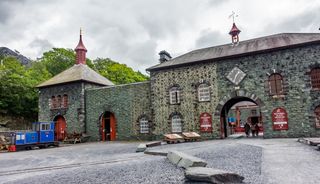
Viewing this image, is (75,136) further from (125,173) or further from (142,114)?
(125,173)

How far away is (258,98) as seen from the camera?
1819 centimetres

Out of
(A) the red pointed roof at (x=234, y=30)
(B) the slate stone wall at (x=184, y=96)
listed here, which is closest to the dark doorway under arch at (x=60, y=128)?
(B) the slate stone wall at (x=184, y=96)

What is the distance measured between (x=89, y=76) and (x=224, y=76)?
1440cm

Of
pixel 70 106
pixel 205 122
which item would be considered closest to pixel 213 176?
pixel 205 122

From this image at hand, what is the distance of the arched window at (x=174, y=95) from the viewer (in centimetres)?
2091

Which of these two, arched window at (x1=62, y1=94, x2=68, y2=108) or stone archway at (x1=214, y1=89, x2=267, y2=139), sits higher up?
arched window at (x1=62, y1=94, x2=68, y2=108)

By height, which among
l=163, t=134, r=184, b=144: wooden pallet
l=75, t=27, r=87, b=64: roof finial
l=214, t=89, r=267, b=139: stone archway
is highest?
l=75, t=27, r=87, b=64: roof finial

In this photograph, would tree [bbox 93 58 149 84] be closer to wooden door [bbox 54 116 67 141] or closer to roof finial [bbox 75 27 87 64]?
roof finial [bbox 75 27 87 64]

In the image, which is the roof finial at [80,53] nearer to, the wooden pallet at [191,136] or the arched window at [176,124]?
the arched window at [176,124]

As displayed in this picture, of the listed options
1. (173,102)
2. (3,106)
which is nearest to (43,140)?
(173,102)

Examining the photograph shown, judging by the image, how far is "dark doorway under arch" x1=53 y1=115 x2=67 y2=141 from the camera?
25.5 meters

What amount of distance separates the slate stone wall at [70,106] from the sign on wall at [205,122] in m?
11.5

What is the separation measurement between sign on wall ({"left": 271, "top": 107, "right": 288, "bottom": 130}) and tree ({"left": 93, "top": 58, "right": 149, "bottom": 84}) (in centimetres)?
3143

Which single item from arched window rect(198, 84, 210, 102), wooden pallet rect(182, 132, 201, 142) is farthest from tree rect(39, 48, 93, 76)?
wooden pallet rect(182, 132, 201, 142)
